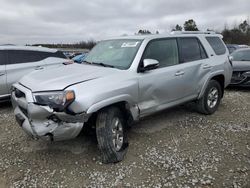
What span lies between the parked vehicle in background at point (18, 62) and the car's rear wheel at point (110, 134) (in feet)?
13.0

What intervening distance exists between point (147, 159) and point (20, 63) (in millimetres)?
4671

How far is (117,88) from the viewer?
387 cm

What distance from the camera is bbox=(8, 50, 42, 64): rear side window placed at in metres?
7.04

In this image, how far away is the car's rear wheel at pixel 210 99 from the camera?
5.91m

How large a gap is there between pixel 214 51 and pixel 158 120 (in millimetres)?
2027

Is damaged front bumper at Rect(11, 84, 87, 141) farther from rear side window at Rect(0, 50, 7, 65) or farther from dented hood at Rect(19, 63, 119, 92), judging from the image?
rear side window at Rect(0, 50, 7, 65)

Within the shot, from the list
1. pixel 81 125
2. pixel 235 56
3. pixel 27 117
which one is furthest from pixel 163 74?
pixel 235 56

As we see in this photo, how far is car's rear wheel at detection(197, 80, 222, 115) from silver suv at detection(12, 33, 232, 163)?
2 cm

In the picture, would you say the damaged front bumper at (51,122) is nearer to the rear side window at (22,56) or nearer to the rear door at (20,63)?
the rear door at (20,63)

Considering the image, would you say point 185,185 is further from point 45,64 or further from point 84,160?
point 45,64

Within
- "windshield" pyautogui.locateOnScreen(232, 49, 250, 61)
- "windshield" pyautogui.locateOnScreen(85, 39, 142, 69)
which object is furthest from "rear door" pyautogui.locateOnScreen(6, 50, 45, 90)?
"windshield" pyautogui.locateOnScreen(232, 49, 250, 61)

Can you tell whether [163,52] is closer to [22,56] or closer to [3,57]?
[22,56]

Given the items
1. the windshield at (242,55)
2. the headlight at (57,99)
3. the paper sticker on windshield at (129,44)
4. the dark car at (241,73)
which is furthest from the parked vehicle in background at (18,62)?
the windshield at (242,55)

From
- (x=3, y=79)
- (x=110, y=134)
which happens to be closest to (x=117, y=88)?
(x=110, y=134)
